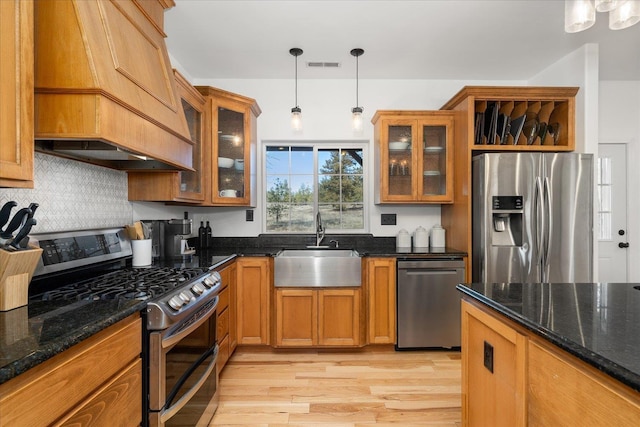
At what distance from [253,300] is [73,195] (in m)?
1.57

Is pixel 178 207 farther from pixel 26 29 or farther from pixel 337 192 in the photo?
pixel 26 29

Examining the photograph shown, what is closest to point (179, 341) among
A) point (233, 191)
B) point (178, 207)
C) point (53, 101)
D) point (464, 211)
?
point (53, 101)

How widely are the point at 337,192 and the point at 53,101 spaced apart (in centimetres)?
267

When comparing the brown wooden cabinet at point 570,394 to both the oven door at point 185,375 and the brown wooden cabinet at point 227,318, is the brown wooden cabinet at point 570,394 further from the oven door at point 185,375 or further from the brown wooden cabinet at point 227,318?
the brown wooden cabinet at point 227,318

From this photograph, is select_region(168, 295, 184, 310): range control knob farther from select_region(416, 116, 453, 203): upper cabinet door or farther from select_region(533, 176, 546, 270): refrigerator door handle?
select_region(533, 176, 546, 270): refrigerator door handle

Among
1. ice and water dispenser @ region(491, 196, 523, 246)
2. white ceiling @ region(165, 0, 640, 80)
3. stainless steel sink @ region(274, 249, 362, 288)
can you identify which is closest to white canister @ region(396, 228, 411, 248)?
stainless steel sink @ region(274, 249, 362, 288)

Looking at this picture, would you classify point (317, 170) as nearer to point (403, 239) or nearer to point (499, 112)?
point (403, 239)

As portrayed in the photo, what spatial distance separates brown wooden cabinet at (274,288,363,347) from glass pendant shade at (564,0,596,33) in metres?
2.22

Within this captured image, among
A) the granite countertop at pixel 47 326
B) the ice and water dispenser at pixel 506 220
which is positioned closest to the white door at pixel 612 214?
the ice and water dispenser at pixel 506 220

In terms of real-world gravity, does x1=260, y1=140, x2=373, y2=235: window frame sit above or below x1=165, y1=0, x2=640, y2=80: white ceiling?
below

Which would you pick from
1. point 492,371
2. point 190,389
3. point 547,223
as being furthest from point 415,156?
point 190,389

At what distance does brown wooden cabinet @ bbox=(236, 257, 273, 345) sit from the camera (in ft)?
9.46

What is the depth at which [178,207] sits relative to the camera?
3.21 m

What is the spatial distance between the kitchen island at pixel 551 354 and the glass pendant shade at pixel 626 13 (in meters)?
1.10
